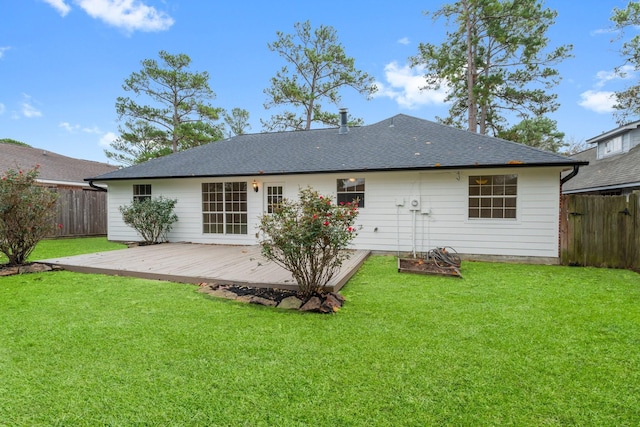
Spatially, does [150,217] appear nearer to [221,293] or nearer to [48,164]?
[221,293]

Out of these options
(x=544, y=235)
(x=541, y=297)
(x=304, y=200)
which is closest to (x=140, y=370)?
(x=304, y=200)

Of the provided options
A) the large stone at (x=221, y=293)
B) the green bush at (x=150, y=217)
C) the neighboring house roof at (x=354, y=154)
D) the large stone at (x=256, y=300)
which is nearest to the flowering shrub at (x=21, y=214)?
the green bush at (x=150, y=217)

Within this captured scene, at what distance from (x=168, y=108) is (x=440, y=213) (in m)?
17.3

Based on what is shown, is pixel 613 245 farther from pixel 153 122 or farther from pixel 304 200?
pixel 153 122

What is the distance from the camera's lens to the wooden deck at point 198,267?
4785mm

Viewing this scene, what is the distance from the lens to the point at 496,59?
15.3 metres

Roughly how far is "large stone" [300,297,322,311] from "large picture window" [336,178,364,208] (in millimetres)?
4774

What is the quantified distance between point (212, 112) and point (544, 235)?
1770cm

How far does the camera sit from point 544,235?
7.05 meters

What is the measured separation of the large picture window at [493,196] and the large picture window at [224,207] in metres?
6.34

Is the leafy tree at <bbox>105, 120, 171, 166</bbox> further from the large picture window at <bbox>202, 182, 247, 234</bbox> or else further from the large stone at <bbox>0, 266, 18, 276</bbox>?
the large stone at <bbox>0, 266, 18, 276</bbox>

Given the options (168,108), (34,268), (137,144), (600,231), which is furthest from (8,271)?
(137,144)

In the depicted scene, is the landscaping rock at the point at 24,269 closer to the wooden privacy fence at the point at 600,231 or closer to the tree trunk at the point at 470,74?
the wooden privacy fence at the point at 600,231

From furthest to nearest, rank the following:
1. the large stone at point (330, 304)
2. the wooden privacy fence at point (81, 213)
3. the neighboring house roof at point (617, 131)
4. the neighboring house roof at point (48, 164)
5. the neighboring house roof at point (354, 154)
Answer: the neighboring house roof at point (48, 164) → the neighboring house roof at point (617, 131) → the wooden privacy fence at point (81, 213) → the neighboring house roof at point (354, 154) → the large stone at point (330, 304)
